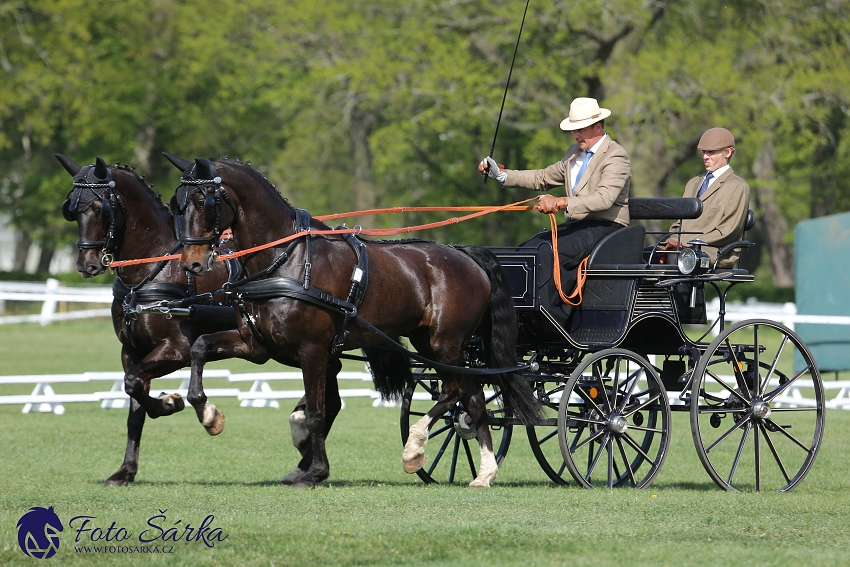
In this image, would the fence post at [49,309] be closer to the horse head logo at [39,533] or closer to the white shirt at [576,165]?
the white shirt at [576,165]

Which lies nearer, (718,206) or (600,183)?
(600,183)

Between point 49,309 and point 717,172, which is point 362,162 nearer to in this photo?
point 49,309

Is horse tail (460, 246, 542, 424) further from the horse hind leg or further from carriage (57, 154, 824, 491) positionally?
the horse hind leg

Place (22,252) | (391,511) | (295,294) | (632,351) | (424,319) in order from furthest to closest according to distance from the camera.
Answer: (22,252), (632,351), (424,319), (295,294), (391,511)

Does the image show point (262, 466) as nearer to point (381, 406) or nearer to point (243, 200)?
point (243, 200)

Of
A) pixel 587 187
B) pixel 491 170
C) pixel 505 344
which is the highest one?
pixel 491 170

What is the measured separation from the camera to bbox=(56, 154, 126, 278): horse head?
8625 millimetres

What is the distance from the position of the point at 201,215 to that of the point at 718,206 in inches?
154

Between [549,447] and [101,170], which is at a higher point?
[101,170]

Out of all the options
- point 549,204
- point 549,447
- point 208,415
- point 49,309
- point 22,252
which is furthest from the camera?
point 22,252

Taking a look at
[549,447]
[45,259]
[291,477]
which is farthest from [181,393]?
[45,259]

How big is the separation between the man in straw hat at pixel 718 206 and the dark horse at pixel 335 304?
1586 millimetres

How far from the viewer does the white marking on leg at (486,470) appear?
28.6 ft

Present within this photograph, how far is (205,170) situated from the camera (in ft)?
25.6
